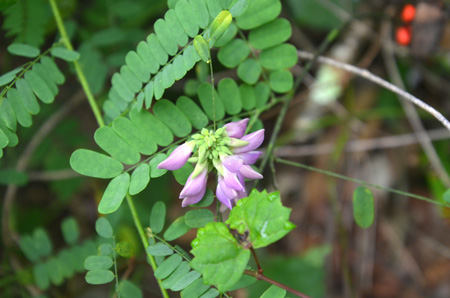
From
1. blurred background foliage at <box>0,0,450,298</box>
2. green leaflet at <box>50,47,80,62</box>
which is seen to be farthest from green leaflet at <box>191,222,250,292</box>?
blurred background foliage at <box>0,0,450,298</box>

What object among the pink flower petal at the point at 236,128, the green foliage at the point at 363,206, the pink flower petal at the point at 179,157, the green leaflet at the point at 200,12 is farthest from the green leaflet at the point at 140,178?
the green foliage at the point at 363,206

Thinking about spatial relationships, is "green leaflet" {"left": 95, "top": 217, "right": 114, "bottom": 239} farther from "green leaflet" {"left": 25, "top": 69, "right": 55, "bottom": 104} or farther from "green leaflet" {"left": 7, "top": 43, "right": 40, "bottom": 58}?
"green leaflet" {"left": 7, "top": 43, "right": 40, "bottom": 58}

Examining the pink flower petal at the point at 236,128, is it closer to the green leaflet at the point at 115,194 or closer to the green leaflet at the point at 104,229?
the green leaflet at the point at 115,194

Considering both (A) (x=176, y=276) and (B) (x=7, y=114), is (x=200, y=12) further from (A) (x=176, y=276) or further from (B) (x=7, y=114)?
(A) (x=176, y=276)

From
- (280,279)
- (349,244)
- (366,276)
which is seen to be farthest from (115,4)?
(366,276)

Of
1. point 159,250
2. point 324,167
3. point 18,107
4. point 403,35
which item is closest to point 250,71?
point 159,250

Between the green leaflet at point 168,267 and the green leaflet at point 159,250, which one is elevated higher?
the green leaflet at point 159,250
